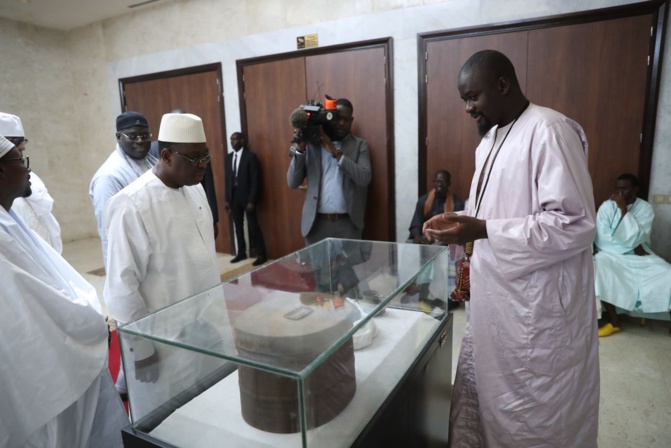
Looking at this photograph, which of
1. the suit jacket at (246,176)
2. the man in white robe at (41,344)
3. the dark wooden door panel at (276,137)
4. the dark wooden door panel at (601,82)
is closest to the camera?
the man in white robe at (41,344)

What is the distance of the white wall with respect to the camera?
3615mm

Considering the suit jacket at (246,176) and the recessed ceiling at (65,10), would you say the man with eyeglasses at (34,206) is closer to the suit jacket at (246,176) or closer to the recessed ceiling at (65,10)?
the suit jacket at (246,176)

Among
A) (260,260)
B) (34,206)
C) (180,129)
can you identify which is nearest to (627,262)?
(180,129)

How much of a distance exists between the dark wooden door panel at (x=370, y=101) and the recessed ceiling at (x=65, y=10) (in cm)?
248

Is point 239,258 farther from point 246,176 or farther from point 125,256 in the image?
point 125,256

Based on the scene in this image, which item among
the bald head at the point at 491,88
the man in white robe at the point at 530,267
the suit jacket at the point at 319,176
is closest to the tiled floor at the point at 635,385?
the man in white robe at the point at 530,267

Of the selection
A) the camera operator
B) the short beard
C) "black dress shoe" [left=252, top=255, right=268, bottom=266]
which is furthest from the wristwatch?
"black dress shoe" [left=252, top=255, right=268, bottom=266]

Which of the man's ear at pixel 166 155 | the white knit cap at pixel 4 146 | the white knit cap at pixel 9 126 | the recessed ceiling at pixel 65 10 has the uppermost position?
the recessed ceiling at pixel 65 10

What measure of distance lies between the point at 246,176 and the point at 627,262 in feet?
11.9

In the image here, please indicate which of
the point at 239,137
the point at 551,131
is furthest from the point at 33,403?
the point at 239,137

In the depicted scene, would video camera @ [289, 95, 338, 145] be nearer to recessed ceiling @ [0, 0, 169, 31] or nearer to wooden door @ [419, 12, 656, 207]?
wooden door @ [419, 12, 656, 207]

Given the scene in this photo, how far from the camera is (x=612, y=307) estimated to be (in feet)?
10.00

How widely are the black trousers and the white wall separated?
1.84 ft

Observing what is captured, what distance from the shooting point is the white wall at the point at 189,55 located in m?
3.62
